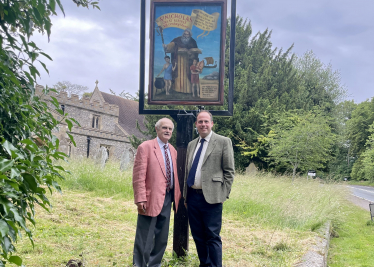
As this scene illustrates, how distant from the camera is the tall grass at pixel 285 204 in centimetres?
731

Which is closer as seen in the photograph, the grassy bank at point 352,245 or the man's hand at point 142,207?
the man's hand at point 142,207

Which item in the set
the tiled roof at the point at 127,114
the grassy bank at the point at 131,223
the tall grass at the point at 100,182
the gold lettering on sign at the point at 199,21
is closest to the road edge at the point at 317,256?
the grassy bank at the point at 131,223

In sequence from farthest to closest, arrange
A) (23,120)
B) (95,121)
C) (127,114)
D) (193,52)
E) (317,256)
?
(127,114) < (95,121) < (317,256) < (193,52) < (23,120)

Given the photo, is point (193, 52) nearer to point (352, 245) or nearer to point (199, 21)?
point (199, 21)

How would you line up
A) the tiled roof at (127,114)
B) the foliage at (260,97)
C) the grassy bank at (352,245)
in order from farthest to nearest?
the tiled roof at (127,114) < the foliage at (260,97) < the grassy bank at (352,245)

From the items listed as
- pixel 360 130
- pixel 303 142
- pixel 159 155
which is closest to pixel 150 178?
pixel 159 155

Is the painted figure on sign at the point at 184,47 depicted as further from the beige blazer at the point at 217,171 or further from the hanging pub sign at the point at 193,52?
the beige blazer at the point at 217,171

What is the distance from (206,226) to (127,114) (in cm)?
4008

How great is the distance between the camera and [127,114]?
141 ft

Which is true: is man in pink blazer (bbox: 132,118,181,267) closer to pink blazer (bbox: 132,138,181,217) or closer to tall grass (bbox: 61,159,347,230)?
pink blazer (bbox: 132,138,181,217)

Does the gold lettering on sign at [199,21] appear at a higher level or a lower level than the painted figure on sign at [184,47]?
higher

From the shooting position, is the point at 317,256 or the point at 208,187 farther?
the point at 317,256

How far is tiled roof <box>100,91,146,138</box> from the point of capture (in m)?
41.0

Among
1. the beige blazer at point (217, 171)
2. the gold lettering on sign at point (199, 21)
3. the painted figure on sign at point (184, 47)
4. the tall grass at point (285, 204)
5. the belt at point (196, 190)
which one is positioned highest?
the gold lettering on sign at point (199, 21)
